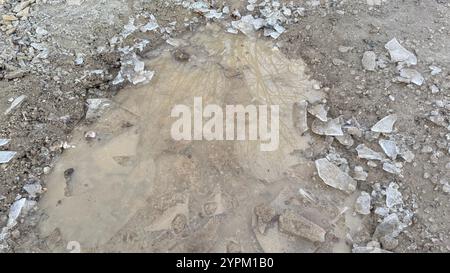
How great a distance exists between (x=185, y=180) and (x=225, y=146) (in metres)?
0.32

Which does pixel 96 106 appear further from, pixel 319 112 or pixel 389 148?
pixel 389 148

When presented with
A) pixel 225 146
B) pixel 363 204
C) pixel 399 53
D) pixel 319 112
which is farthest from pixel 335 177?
pixel 399 53

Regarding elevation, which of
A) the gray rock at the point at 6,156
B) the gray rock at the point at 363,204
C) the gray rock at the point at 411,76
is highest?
the gray rock at the point at 6,156

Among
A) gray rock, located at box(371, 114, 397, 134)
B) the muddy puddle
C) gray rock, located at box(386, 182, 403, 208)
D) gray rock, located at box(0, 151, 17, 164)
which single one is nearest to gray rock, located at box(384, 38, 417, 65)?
gray rock, located at box(371, 114, 397, 134)

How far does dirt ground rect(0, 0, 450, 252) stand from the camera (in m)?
2.41

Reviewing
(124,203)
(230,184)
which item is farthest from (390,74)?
(124,203)

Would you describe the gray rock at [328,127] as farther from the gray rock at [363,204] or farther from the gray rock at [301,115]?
the gray rock at [363,204]

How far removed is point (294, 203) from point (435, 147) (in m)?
0.92

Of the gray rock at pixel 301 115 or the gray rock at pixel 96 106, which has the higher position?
the gray rock at pixel 96 106

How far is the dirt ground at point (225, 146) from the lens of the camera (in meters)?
2.41

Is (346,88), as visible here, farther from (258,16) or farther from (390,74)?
(258,16)

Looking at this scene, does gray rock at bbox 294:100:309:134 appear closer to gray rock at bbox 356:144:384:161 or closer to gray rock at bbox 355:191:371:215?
gray rock at bbox 356:144:384:161

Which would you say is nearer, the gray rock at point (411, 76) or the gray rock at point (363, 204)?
the gray rock at point (363, 204)

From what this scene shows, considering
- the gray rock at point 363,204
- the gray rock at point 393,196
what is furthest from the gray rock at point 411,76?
the gray rock at point 363,204
